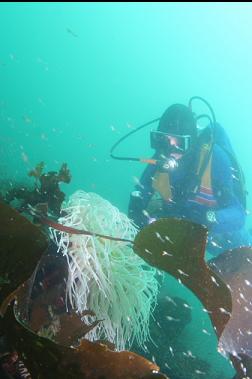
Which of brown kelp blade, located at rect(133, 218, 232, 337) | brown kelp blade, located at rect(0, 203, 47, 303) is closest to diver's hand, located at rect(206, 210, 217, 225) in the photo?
brown kelp blade, located at rect(133, 218, 232, 337)

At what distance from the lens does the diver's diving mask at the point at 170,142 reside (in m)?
6.98

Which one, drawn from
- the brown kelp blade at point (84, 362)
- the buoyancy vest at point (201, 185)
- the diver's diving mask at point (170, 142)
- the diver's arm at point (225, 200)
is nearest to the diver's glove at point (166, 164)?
the buoyancy vest at point (201, 185)

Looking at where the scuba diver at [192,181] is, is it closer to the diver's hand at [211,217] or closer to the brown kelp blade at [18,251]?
the diver's hand at [211,217]

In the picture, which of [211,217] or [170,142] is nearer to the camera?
[211,217]

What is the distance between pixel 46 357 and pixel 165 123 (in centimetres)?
639

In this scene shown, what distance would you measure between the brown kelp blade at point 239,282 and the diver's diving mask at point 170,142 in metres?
5.06

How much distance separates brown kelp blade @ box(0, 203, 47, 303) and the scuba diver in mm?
4987

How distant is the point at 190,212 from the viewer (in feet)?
22.1

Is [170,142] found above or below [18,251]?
below

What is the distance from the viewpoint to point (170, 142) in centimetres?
696

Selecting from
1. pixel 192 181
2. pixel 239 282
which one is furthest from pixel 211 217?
pixel 239 282

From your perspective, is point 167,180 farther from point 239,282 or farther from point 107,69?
point 107,69

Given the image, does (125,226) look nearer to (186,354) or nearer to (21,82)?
(186,354)

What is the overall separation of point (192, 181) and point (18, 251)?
570 cm
